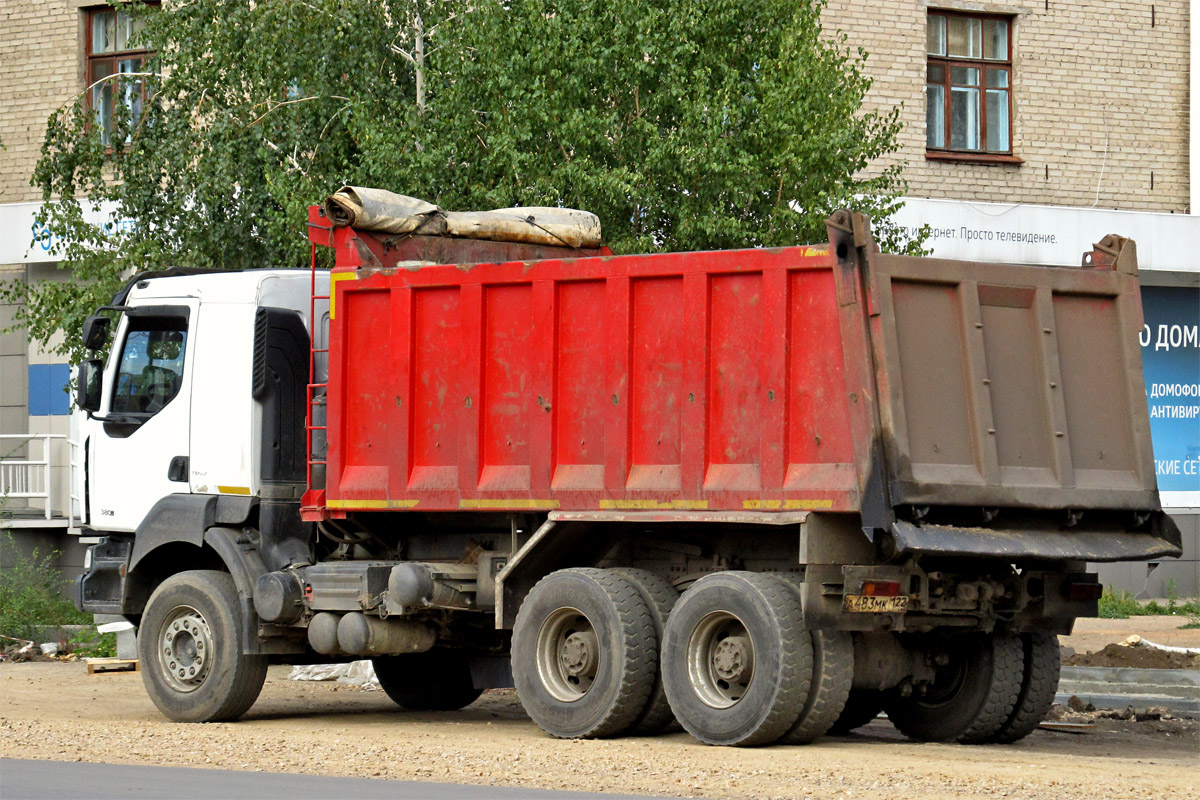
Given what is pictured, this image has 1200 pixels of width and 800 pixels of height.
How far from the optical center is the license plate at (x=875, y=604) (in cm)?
980

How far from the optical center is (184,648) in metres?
12.5

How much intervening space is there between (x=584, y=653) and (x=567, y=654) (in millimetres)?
138

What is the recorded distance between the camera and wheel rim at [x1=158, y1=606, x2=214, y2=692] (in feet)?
40.5

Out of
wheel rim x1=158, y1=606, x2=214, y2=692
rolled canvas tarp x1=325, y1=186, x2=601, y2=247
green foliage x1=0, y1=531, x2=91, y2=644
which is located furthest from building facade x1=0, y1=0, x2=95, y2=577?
rolled canvas tarp x1=325, y1=186, x2=601, y2=247

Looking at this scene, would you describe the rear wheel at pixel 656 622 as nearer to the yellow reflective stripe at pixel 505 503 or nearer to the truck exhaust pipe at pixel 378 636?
the yellow reflective stripe at pixel 505 503

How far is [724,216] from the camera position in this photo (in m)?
14.8

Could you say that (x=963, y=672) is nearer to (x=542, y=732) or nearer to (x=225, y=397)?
(x=542, y=732)

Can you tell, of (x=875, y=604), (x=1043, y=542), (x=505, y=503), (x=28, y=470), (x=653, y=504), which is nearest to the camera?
(x=875, y=604)

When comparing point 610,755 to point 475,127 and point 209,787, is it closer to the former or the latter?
point 209,787

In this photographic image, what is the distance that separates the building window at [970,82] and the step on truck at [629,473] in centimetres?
1160

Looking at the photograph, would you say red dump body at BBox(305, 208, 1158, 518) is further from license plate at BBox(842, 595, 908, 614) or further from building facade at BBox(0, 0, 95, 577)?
building facade at BBox(0, 0, 95, 577)

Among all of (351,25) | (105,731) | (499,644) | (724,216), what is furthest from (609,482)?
(351,25)

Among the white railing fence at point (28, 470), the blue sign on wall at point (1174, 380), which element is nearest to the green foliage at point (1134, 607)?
the blue sign on wall at point (1174, 380)

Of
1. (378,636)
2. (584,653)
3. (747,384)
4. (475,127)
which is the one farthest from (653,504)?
(475,127)
